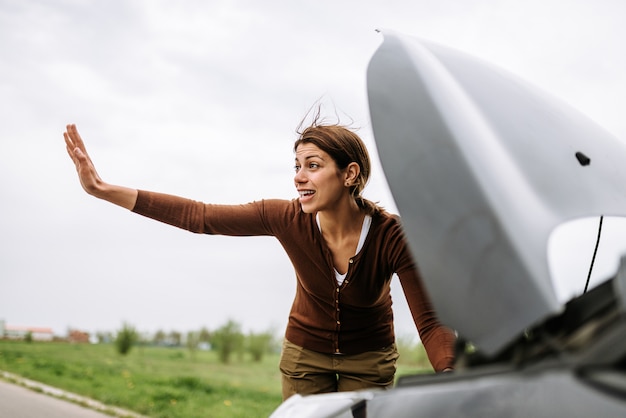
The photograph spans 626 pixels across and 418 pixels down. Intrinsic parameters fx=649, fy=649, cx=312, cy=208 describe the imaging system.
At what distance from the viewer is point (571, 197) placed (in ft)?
5.03

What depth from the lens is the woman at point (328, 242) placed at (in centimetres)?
282

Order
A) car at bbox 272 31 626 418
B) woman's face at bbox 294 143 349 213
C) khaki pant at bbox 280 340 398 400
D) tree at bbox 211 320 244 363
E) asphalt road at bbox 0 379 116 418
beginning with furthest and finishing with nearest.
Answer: tree at bbox 211 320 244 363 < asphalt road at bbox 0 379 116 418 < khaki pant at bbox 280 340 398 400 < woman's face at bbox 294 143 349 213 < car at bbox 272 31 626 418

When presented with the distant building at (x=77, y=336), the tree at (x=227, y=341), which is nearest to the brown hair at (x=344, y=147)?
the tree at (x=227, y=341)

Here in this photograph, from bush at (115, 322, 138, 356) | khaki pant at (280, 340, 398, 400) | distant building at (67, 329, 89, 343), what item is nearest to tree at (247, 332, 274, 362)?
bush at (115, 322, 138, 356)

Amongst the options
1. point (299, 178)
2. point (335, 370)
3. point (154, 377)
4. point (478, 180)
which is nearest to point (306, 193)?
point (299, 178)

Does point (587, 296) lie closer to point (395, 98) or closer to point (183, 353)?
point (395, 98)

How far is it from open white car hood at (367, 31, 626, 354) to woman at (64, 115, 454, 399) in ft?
3.59

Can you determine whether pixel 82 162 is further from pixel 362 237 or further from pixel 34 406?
pixel 34 406

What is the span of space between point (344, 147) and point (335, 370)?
3.49 ft

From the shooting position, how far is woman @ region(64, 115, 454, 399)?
9.25 ft

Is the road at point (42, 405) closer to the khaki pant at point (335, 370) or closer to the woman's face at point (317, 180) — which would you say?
the khaki pant at point (335, 370)

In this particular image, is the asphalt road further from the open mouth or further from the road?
the open mouth

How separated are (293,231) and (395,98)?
1.48m

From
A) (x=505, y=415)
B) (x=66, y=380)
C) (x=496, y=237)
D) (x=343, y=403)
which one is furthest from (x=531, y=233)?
(x=66, y=380)
